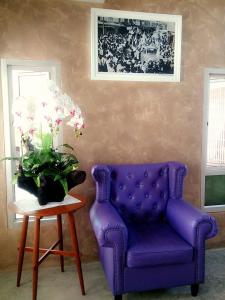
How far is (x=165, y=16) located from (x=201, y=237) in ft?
6.56

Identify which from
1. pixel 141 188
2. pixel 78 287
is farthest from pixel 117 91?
pixel 78 287

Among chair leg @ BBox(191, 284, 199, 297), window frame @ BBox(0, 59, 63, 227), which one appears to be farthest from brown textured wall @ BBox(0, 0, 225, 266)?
chair leg @ BBox(191, 284, 199, 297)

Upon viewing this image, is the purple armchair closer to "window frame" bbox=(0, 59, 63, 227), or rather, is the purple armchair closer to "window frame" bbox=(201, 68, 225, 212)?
"window frame" bbox=(201, 68, 225, 212)

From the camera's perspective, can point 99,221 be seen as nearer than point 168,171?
Yes

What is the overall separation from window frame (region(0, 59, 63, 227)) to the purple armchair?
759mm

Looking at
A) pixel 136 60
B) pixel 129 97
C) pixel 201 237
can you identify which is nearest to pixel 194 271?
pixel 201 237

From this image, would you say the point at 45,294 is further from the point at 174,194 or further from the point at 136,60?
the point at 136,60

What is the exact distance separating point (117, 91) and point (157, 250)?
1.45m

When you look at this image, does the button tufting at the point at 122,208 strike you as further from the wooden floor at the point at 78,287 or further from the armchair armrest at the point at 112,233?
the wooden floor at the point at 78,287

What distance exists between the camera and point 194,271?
2.04 m

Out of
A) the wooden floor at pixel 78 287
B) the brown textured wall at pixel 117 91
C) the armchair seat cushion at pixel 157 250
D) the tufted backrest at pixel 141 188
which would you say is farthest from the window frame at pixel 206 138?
the armchair seat cushion at pixel 157 250

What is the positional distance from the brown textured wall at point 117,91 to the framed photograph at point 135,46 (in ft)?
0.22

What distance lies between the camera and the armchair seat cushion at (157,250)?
1.89m

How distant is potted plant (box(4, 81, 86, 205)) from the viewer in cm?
183
